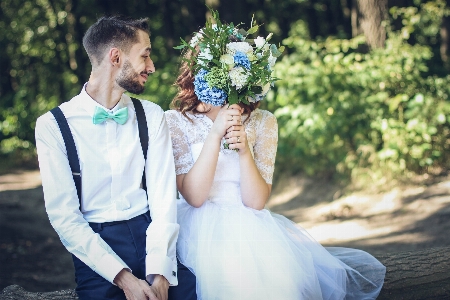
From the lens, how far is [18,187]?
1114 centimetres

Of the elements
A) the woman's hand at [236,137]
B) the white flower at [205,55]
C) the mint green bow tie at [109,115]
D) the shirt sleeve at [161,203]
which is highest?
the white flower at [205,55]

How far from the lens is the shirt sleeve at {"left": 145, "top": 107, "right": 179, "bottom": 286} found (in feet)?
9.36

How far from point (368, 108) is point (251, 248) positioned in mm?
5085

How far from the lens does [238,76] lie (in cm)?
314

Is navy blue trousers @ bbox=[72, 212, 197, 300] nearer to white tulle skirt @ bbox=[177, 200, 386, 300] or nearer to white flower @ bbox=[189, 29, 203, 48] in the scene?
white tulle skirt @ bbox=[177, 200, 386, 300]

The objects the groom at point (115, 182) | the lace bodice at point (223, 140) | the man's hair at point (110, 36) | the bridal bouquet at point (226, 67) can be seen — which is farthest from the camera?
the lace bodice at point (223, 140)

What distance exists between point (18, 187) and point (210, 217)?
8849 millimetres

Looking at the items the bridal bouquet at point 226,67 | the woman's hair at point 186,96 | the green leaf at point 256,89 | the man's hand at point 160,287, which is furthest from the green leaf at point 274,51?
the man's hand at point 160,287

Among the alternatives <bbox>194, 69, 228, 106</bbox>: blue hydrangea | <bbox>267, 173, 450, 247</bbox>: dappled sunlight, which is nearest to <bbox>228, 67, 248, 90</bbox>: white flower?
<bbox>194, 69, 228, 106</bbox>: blue hydrangea

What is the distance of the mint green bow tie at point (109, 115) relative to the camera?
9.70ft

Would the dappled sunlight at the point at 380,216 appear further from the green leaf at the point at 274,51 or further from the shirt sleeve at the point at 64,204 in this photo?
the shirt sleeve at the point at 64,204

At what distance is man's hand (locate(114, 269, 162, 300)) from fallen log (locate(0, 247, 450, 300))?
161 centimetres

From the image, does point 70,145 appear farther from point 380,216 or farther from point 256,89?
point 380,216

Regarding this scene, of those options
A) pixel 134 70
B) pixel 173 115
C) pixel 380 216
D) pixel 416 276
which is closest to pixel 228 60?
pixel 134 70
